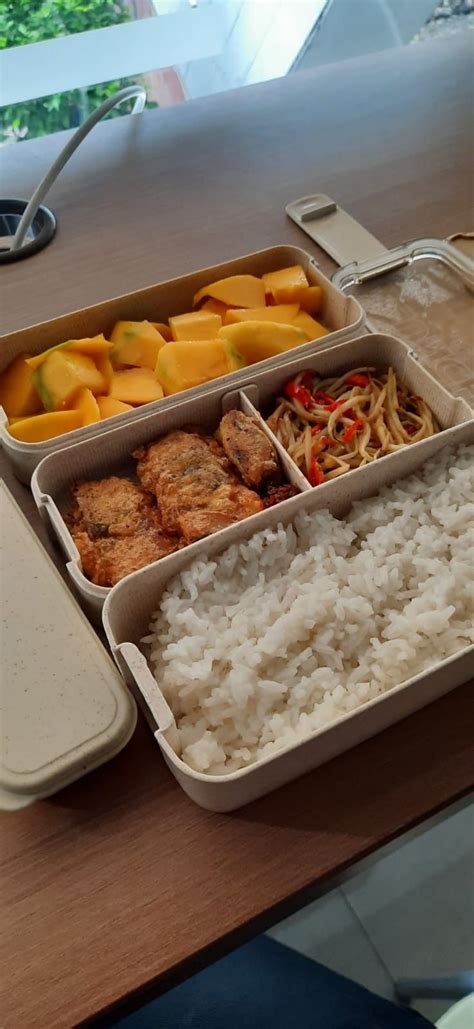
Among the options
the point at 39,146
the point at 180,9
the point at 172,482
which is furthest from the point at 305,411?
the point at 180,9

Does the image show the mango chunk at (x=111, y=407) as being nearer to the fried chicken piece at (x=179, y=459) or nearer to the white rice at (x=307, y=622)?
the fried chicken piece at (x=179, y=459)

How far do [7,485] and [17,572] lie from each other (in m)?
0.26

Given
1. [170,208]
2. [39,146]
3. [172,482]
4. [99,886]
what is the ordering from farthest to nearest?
1. [39,146]
2. [170,208]
3. [172,482]
4. [99,886]

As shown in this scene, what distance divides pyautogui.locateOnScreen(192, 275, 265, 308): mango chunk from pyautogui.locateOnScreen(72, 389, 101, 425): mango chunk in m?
0.32

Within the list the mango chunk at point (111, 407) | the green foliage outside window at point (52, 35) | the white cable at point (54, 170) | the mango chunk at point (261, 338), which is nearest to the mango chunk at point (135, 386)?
the mango chunk at point (111, 407)

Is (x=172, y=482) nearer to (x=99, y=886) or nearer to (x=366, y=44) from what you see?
(x=99, y=886)

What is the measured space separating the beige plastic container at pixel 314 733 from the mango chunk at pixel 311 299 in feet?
1.45

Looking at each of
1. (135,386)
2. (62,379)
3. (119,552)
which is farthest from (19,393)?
(119,552)

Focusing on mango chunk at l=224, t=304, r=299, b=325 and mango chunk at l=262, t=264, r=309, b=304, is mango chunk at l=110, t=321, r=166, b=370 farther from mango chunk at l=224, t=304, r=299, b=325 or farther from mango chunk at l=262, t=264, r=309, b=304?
mango chunk at l=262, t=264, r=309, b=304

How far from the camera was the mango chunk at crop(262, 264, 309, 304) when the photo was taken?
140 centimetres

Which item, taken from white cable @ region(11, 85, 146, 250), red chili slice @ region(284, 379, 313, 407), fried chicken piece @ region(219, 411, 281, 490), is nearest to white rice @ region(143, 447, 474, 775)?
fried chicken piece @ region(219, 411, 281, 490)

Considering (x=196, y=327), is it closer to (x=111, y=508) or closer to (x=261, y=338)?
(x=261, y=338)

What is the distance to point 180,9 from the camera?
8.55 ft

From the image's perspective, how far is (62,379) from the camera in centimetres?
127
